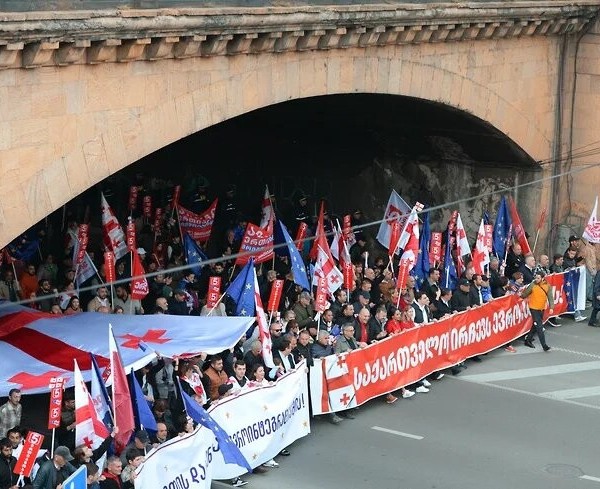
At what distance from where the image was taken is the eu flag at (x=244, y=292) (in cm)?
2002

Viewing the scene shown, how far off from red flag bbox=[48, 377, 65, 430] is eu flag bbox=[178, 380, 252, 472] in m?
1.42

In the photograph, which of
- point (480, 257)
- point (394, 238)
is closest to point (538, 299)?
point (480, 257)

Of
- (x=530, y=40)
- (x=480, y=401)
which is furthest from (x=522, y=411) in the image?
(x=530, y=40)

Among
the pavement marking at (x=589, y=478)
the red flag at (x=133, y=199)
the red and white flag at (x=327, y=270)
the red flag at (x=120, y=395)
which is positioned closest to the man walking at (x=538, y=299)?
the red and white flag at (x=327, y=270)

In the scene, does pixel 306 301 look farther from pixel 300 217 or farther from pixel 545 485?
pixel 300 217

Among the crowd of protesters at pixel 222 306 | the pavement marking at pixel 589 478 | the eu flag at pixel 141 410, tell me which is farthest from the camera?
the pavement marking at pixel 589 478

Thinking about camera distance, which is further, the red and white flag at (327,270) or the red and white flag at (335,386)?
the red and white flag at (327,270)

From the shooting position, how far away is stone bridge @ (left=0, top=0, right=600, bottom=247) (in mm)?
16641

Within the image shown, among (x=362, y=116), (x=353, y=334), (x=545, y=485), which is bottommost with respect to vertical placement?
(x=545, y=485)

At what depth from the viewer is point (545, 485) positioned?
59.4 ft

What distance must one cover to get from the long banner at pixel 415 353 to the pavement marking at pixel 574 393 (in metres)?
1.53

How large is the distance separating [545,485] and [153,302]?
7149 mm

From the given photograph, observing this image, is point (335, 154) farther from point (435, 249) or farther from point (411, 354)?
point (411, 354)

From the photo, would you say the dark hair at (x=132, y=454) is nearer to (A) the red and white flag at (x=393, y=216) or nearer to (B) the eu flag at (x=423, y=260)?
(B) the eu flag at (x=423, y=260)
